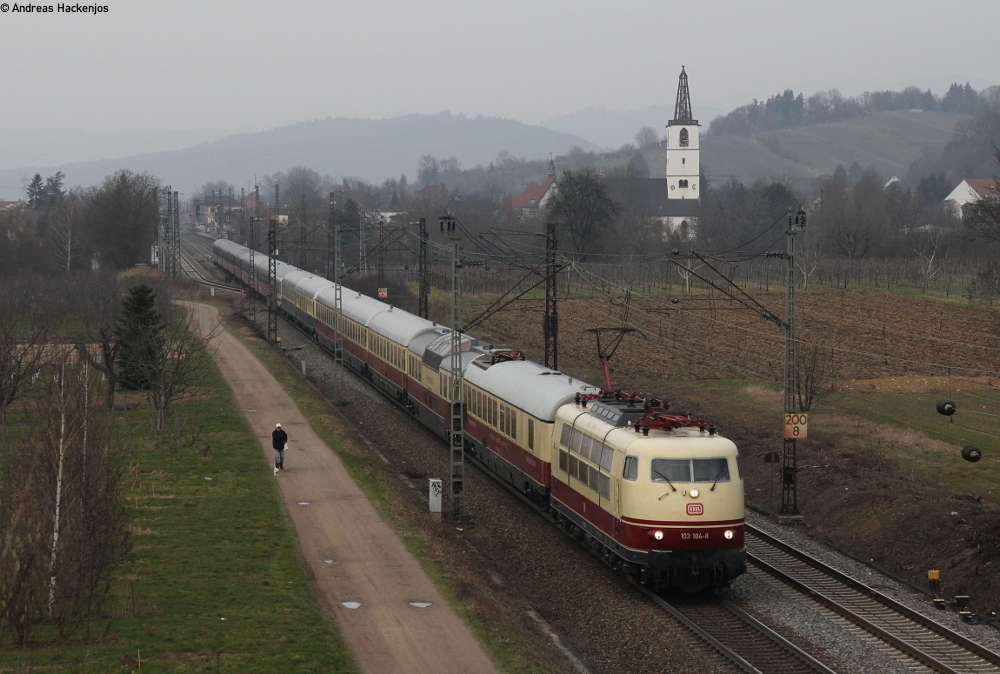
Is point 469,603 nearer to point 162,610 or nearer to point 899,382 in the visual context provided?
point 162,610

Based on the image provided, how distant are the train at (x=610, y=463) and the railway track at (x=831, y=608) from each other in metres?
0.95

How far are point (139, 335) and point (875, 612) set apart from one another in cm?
3090

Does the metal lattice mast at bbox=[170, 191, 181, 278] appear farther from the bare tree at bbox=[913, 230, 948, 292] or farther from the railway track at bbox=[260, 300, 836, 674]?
the railway track at bbox=[260, 300, 836, 674]

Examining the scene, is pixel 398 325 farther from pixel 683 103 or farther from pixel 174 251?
pixel 683 103

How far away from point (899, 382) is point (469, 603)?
34000 millimetres

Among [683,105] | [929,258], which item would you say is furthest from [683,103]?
Answer: [929,258]

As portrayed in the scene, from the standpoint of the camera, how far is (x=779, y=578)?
2433 centimetres

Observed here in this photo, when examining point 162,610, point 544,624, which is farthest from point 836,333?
point 162,610

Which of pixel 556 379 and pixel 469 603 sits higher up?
pixel 556 379

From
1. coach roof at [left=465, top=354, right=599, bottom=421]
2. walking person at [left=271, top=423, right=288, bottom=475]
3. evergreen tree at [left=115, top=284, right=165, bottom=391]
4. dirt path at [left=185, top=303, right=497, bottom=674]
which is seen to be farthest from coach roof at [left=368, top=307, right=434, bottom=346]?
walking person at [left=271, top=423, right=288, bottom=475]

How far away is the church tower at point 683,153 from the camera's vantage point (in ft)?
597

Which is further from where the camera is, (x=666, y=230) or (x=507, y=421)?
(x=666, y=230)

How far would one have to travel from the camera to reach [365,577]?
23.2 meters

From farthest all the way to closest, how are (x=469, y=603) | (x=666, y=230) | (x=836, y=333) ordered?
(x=666, y=230) < (x=836, y=333) < (x=469, y=603)
